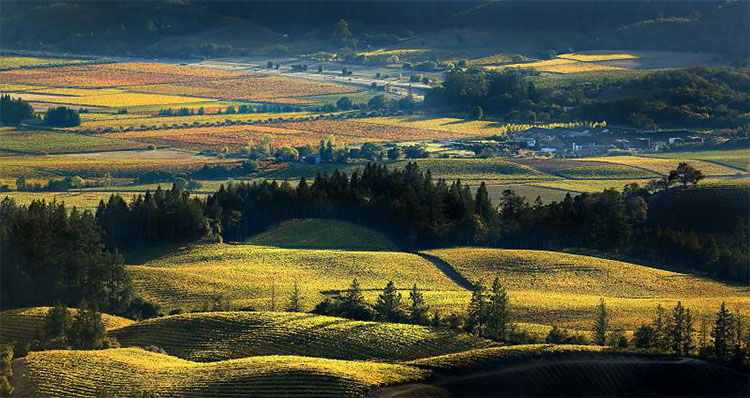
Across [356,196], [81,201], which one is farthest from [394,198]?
[81,201]

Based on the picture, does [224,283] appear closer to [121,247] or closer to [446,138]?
[121,247]

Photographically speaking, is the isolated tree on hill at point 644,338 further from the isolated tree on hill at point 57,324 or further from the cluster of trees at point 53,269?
the cluster of trees at point 53,269

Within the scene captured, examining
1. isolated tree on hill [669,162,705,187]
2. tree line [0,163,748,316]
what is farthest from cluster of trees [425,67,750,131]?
tree line [0,163,748,316]

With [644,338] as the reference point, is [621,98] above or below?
above

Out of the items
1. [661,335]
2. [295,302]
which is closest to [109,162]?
[295,302]

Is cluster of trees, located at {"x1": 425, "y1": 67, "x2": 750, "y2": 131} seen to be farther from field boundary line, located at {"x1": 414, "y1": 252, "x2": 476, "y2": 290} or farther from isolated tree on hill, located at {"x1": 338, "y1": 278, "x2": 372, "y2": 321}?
isolated tree on hill, located at {"x1": 338, "y1": 278, "x2": 372, "y2": 321}

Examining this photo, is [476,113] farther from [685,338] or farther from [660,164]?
[685,338]
